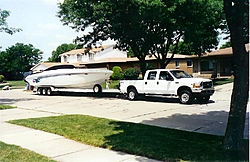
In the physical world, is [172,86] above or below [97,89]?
above

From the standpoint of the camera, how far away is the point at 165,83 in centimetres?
1505

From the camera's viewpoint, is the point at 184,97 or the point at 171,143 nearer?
the point at 171,143

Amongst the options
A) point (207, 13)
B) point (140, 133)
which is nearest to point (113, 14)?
point (207, 13)

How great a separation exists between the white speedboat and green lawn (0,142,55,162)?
14935mm

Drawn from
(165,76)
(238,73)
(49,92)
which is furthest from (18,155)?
(49,92)

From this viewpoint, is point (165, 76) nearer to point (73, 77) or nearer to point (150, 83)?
point (150, 83)

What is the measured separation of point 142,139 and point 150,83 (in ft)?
29.6

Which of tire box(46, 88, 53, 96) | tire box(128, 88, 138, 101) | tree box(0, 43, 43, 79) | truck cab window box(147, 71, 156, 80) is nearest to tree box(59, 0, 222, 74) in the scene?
truck cab window box(147, 71, 156, 80)

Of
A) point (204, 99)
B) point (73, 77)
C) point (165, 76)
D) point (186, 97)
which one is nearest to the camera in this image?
point (186, 97)

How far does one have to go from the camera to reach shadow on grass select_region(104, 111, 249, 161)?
216 inches

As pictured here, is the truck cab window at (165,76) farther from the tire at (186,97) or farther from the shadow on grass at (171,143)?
the shadow on grass at (171,143)

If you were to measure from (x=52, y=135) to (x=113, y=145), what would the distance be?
2196 mm

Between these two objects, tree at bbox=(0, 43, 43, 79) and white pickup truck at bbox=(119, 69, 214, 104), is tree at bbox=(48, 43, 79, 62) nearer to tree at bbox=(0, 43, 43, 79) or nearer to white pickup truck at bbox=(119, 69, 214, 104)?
tree at bbox=(0, 43, 43, 79)

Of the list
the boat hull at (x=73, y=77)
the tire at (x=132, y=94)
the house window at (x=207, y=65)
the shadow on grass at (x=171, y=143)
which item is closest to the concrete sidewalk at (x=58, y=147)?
the shadow on grass at (x=171, y=143)
